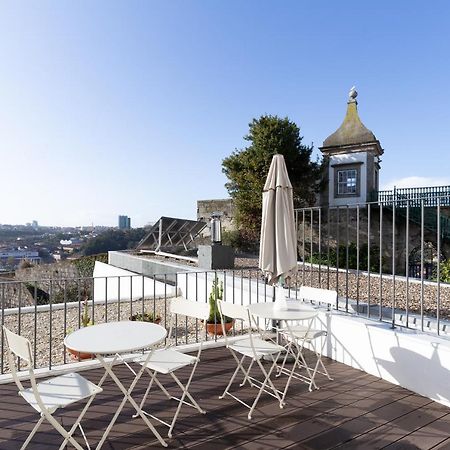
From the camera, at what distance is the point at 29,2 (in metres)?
7.45

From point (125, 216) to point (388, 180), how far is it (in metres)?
74.4

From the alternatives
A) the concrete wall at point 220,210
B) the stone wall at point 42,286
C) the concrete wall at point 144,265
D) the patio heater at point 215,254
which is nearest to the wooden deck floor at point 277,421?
the concrete wall at point 144,265

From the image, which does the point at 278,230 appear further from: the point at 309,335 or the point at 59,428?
the point at 59,428

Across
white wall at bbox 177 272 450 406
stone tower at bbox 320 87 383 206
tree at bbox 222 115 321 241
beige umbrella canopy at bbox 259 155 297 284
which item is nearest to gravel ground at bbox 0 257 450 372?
white wall at bbox 177 272 450 406

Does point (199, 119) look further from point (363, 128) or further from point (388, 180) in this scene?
point (388, 180)

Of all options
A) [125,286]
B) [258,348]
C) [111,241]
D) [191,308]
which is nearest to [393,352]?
[258,348]

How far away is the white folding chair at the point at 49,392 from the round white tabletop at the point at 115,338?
24 cm

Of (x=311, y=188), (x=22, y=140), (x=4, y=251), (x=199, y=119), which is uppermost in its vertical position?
(x=199, y=119)

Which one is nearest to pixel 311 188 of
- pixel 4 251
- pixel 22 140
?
pixel 22 140

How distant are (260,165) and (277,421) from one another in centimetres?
1466

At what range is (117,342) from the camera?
2.41 metres

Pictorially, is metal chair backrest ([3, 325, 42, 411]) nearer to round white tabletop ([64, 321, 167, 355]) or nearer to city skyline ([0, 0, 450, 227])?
round white tabletop ([64, 321, 167, 355])

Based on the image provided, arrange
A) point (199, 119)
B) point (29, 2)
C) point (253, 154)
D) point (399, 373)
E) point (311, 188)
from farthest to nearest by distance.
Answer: point (311, 188), point (253, 154), point (199, 119), point (29, 2), point (399, 373)

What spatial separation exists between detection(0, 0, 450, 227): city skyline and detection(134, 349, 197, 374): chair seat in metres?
7.98
